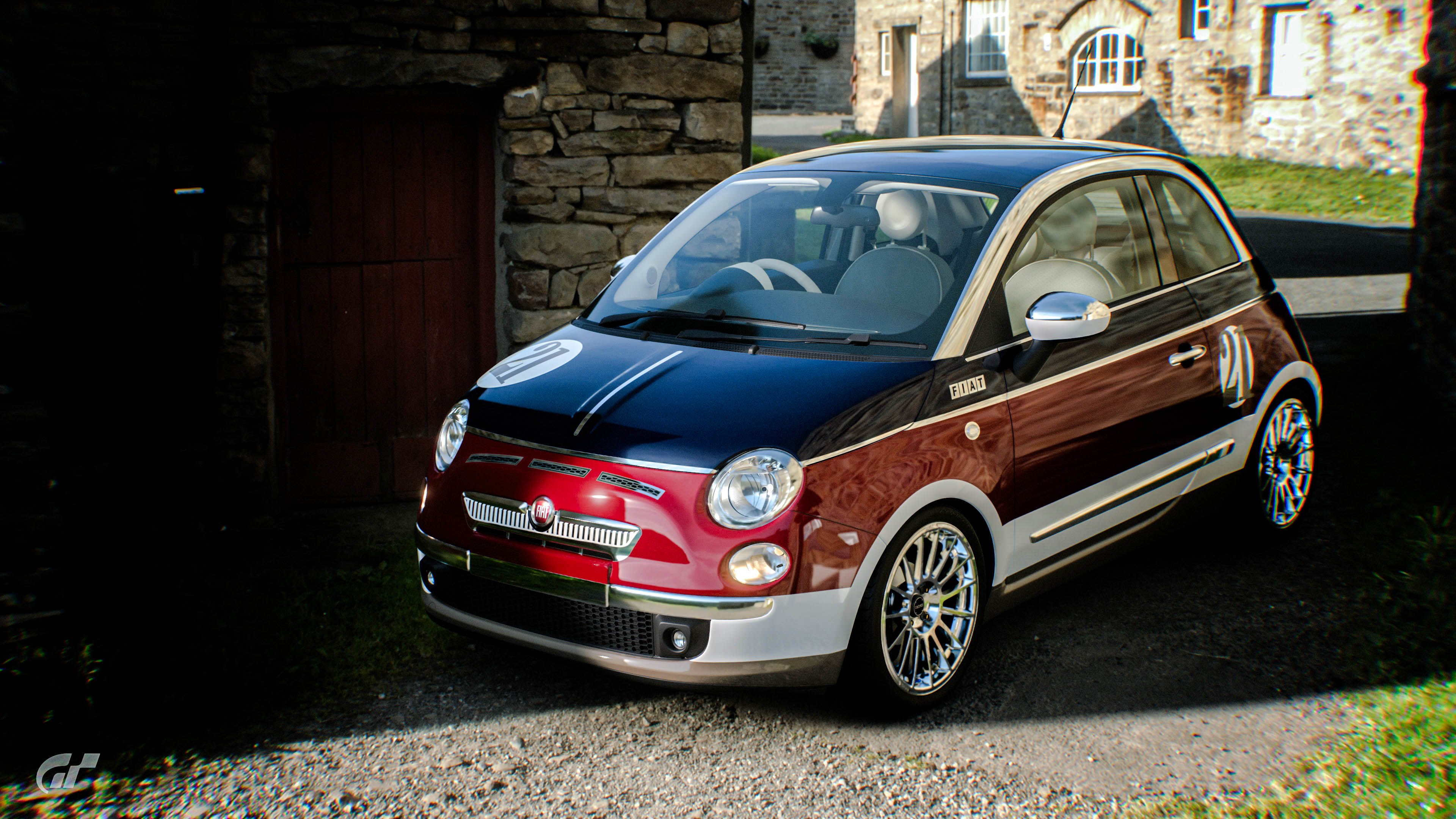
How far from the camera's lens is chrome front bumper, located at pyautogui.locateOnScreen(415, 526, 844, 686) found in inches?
135

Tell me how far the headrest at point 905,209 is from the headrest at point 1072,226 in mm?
480

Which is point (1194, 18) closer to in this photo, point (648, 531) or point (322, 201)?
point (322, 201)

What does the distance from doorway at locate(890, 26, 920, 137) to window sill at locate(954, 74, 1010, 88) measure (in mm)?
2288

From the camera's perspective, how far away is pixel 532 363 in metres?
4.23

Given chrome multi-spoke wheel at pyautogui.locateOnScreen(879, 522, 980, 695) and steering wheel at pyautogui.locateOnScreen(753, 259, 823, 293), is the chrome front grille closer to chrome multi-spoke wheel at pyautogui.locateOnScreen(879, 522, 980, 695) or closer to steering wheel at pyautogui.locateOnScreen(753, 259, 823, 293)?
chrome multi-spoke wheel at pyautogui.locateOnScreen(879, 522, 980, 695)

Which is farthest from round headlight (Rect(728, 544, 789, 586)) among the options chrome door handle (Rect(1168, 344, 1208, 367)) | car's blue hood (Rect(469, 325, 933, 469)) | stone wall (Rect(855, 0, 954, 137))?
stone wall (Rect(855, 0, 954, 137))

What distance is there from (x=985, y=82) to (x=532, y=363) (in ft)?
79.9

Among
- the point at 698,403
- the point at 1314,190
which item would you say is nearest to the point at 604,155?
the point at 698,403

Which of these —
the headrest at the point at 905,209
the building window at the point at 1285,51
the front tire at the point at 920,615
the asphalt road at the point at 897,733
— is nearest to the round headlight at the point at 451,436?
the asphalt road at the point at 897,733

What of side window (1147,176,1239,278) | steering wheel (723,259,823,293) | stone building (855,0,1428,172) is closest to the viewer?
steering wheel (723,259,823,293)

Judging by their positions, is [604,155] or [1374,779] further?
[604,155]

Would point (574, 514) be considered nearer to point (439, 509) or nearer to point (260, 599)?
point (439, 509)

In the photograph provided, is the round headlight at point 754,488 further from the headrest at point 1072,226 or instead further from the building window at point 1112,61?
the building window at point 1112,61

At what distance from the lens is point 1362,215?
17.7m
